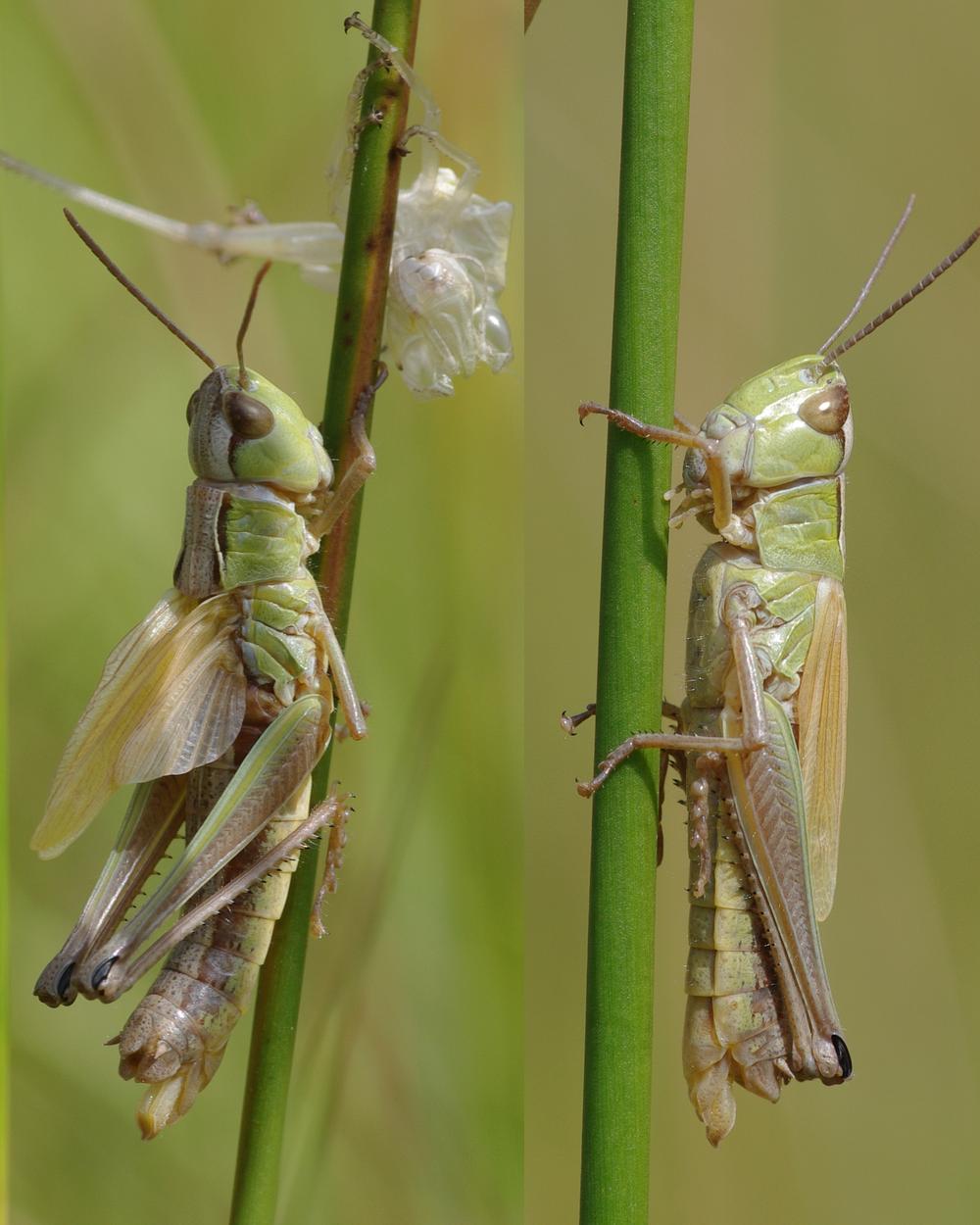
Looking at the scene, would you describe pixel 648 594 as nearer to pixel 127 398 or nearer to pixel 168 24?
pixel 127 398

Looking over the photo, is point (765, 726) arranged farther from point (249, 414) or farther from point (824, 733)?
point (249, 414)

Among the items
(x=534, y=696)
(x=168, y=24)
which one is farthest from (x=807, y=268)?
(x=168, y=24)

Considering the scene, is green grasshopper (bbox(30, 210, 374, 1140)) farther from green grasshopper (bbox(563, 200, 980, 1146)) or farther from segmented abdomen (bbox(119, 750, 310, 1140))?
green grasshopper (bbox(563, 200, 980, 1146))

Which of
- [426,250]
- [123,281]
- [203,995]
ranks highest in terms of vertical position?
[426,250]

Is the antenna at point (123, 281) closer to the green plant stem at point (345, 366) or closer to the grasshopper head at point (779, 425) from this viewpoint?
the green plant stem at point (345, 366)

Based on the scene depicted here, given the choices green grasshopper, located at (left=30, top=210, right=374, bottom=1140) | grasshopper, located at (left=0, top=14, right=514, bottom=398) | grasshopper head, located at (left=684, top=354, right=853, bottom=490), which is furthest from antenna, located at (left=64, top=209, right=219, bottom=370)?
grasshopper head, located at (left=684, top=354, right=853, bottom=490)

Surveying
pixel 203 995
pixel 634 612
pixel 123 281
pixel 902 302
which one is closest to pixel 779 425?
pixel 902 302
